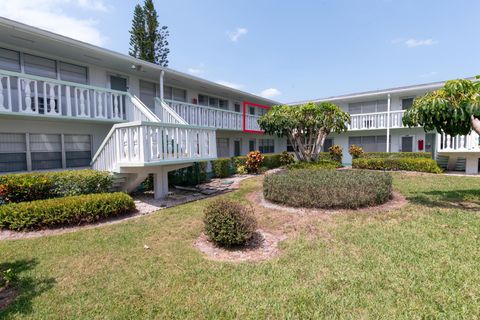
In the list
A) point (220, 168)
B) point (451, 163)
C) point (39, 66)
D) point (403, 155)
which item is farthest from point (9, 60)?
point (451, 163)

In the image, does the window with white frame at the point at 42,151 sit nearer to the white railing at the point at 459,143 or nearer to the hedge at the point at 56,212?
the hedge at the point at 56,212

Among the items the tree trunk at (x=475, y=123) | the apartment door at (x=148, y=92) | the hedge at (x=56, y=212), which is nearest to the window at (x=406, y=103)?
the tree trunk at (x=475, y=123)

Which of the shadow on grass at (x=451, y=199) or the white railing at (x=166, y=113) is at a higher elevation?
the white railing at (x=166, y=113)

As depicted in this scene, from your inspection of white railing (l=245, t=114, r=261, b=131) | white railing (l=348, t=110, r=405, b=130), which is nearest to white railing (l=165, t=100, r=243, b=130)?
white railing (l=245, t=114, r=261, b=131)

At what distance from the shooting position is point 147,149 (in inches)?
280

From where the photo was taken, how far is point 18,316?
286 centimetres

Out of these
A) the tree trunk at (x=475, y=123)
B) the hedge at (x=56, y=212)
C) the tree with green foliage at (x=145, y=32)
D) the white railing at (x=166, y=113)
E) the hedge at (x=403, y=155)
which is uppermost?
the tree with green foliage at (x=145, y=32)

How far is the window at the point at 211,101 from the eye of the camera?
15734 mm

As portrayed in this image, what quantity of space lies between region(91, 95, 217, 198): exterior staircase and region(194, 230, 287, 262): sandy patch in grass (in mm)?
3387

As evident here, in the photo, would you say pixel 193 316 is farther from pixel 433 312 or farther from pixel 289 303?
pixel 433 312

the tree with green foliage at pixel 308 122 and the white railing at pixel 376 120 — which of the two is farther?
the white railing at pixel 376 120

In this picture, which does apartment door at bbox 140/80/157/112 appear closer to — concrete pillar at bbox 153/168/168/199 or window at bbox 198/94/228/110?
window at bbox 198/94/228/110

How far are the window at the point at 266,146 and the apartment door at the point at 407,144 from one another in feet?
33.6

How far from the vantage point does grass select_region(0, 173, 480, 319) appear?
291 centimetres
